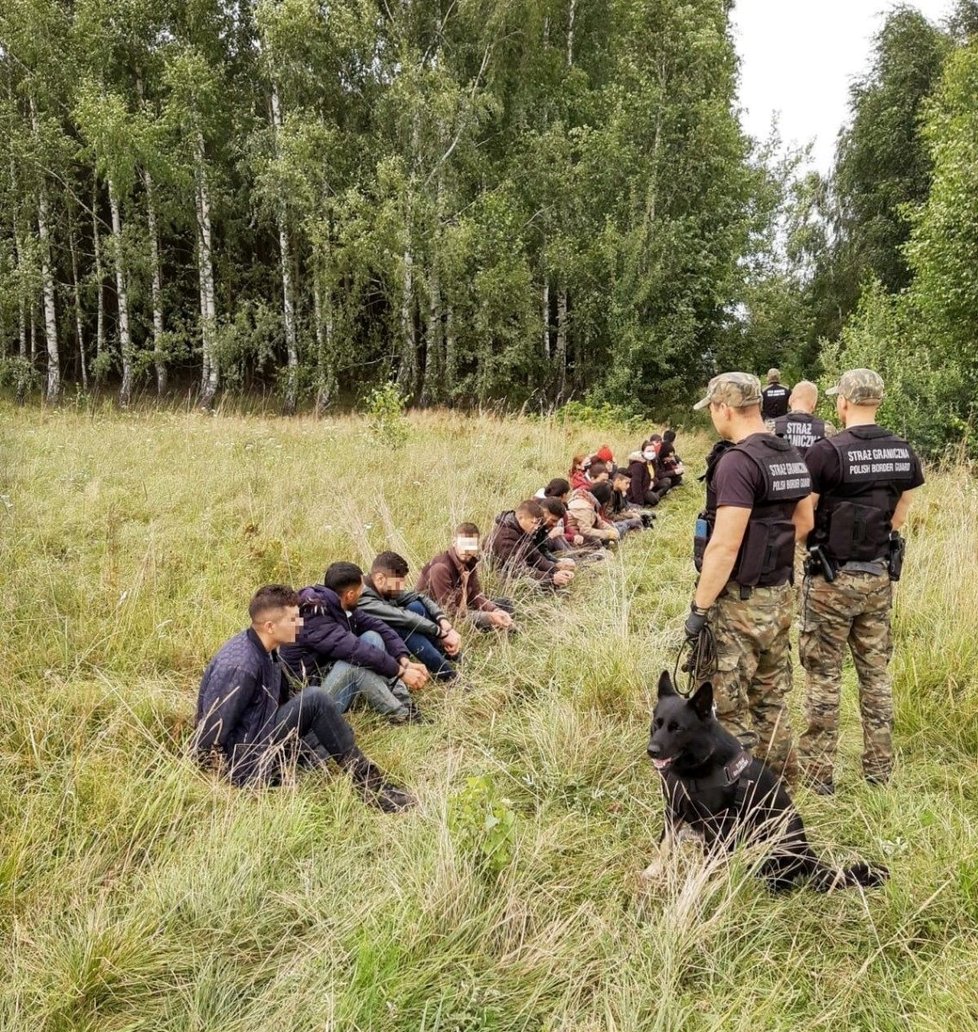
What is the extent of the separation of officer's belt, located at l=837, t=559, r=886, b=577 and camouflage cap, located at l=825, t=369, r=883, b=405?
2.41 feet

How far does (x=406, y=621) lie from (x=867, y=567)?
2.52 m

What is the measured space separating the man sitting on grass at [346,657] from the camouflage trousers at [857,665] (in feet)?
6.51

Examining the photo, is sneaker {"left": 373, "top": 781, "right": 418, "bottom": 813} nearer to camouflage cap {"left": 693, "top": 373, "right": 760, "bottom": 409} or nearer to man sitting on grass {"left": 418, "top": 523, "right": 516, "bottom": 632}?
man sitting on grass {"left": 418, "top": 523, "right": 516, "bottom": 632}

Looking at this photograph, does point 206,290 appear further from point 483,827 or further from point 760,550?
point 483,827

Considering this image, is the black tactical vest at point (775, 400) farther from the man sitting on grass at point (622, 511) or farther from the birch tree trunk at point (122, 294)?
the birch tree trunk at point (122, 294)

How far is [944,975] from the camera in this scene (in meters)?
2.00

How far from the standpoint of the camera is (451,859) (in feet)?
7.16

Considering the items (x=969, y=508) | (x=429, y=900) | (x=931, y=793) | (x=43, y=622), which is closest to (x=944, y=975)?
(x=931, y=793)

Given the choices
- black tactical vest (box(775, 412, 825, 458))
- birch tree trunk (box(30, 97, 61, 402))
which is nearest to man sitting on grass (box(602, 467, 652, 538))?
black tactical vest (box(775, 412, 825, 458))

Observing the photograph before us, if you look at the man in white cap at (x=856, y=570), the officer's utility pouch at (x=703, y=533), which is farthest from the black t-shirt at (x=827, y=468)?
the officer's utility pouch at (x=703, y=533)

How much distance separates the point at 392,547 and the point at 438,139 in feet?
43.4

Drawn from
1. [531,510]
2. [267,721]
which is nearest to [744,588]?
[267,721]

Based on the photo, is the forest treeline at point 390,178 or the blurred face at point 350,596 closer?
the blurred face at point 350,596

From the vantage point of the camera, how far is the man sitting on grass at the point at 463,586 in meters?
4.75
